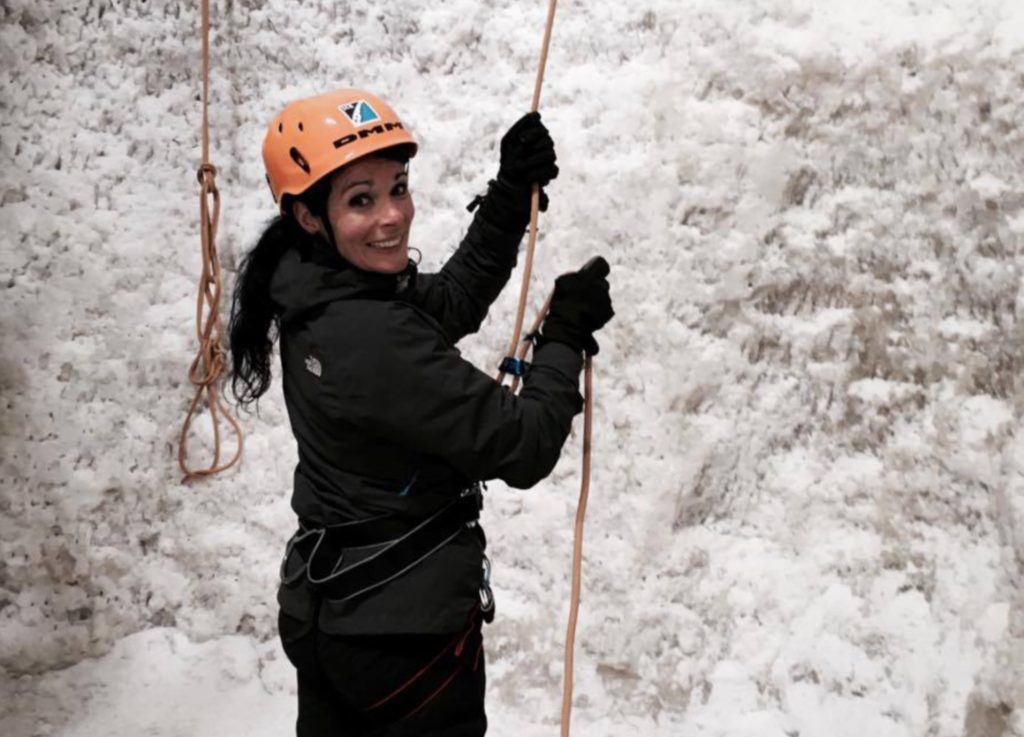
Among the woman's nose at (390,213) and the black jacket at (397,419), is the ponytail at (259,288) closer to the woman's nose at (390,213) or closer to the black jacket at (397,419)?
the black jacket at (397,419)

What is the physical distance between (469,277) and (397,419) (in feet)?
1.55

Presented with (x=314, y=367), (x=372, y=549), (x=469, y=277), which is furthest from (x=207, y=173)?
(x=372, y=549)

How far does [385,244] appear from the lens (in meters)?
1.40

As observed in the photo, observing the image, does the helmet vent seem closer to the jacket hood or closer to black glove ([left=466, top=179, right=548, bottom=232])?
the jacket hood

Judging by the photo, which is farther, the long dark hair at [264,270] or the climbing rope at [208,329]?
the climbing rope at [208,329]

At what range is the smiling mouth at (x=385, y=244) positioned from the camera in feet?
4.58

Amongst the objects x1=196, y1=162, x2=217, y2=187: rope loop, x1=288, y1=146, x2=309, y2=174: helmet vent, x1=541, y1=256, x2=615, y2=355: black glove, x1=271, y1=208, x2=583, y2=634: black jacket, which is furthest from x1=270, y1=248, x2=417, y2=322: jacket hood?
x1=196, y1=162, x2=217, y2=187: rope loop

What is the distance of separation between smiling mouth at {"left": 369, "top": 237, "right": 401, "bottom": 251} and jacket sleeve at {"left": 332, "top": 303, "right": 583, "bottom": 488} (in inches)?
3.9

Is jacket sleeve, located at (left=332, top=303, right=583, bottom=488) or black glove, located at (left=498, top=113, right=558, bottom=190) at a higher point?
black glove, located at (left=498, top=113, right=558, bottom=190)

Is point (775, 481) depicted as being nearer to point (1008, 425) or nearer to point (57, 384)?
point (1008, 425)

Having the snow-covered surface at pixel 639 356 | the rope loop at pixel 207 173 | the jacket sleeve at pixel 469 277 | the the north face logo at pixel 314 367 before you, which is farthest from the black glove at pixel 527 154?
the rope loop at pixel 207 173

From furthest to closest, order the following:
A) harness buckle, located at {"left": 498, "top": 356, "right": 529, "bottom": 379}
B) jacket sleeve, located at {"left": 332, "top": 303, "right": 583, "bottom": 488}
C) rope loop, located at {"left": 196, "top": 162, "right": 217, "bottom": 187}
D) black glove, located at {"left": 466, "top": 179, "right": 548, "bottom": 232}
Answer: rope loop, located at {"left": 196, "top": 162, "right": 217, "bottom": 187} → black glove, located at {"left": 466, "top": 179, "right": 548, "bottom": 232} → harness buckle, located at {"left": 498, "top": 356, "right": 529, "bottom": 379} → jacket sleeve, located at {"left": 332, "top": 303, "right": 583, "bottom": 488}

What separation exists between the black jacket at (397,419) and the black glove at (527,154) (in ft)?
0.82

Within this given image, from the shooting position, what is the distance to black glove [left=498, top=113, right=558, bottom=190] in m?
1.60
